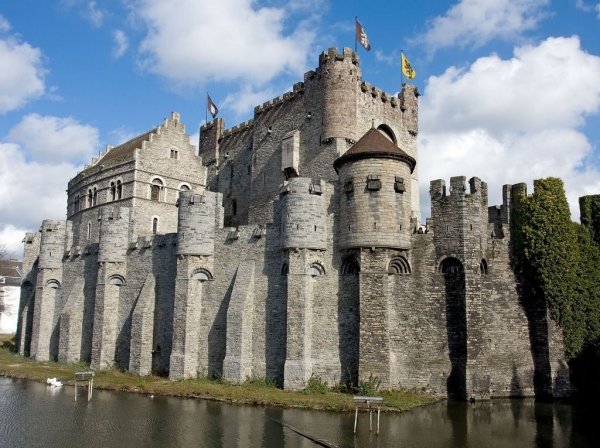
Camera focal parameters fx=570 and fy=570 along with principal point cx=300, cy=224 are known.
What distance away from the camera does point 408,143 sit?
41.0 m

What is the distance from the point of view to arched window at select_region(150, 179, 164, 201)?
4483cm

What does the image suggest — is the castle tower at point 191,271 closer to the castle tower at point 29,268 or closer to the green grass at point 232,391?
the green grass at point 232,391

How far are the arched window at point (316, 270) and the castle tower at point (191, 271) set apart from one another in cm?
637

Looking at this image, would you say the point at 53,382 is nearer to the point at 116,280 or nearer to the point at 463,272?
the point at 116,280

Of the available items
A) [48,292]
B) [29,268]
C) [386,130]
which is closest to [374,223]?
[386,130]

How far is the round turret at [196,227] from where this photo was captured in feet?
104

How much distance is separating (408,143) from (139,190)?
67.7ft

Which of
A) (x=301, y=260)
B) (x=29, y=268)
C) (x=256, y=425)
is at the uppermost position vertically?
(x=29, y=268)

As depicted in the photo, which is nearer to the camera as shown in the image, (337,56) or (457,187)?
(457,187)

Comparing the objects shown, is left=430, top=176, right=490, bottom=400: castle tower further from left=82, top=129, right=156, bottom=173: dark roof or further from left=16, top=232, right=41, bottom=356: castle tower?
left=16, top=232, right=41, bottom=356: castle tower

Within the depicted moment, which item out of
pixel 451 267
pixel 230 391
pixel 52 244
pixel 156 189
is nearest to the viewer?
pixel 230 391

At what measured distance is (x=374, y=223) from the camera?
27625 mm

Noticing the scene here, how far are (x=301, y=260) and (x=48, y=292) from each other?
23333 millimetres

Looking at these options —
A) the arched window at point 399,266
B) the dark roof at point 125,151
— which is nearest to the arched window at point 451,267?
the arched window at point 399,266
